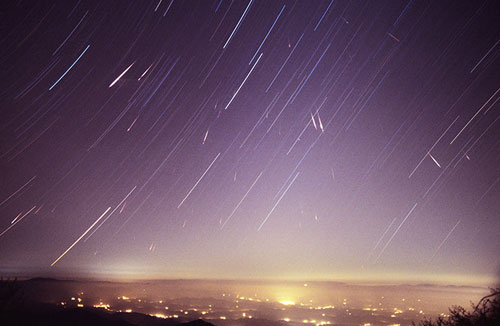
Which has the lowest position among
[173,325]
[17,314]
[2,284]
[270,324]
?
[270,324]

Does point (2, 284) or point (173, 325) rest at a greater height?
point (2, 284)

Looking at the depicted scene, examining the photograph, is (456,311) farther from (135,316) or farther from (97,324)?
(135,316)

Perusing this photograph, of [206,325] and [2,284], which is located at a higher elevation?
[2,284]

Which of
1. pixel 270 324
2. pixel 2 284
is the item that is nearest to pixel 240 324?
pixel 270 324

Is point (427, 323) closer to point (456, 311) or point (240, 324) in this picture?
point (456, 311)

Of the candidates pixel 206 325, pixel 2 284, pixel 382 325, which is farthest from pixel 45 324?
pixel 382 325

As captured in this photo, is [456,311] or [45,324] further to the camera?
[45,324]

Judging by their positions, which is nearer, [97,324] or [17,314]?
[17,314]

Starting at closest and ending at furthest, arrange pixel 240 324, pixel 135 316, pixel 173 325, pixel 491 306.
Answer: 1. pixel 491 306
2. pixel 173 325
3. pixel 135 316
4. pixel 240 324

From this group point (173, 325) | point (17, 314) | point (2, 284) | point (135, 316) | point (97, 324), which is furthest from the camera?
point (135, 316)
